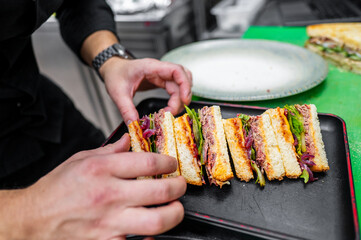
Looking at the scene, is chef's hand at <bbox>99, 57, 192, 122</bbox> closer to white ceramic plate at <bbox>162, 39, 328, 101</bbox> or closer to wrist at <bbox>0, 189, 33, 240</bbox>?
white ceramic plate at <bbox>162, 39, 328, 101</bbox>

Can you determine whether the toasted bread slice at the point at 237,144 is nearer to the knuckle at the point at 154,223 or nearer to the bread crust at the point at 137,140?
the bread crust at the point at 137,140

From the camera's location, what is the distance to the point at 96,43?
A: 2.27 m

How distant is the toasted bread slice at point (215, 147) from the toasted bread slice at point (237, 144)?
39 millimetres

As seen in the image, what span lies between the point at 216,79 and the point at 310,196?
1.18 m

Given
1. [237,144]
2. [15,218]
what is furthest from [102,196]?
[237,144]

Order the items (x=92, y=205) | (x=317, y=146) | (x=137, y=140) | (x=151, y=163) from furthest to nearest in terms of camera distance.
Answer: (x=137, y=140) < (x=317, y=146) < (x=151, y=163) < (x=92, y=205)

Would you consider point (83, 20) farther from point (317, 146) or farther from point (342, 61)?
point (342, 61)

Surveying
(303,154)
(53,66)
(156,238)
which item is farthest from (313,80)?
(53,66)

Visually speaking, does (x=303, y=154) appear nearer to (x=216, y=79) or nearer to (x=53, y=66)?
(x=216, y=79)

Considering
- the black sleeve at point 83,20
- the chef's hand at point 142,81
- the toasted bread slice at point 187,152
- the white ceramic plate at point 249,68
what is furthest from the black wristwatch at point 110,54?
the toasted bread slice at point 187,152

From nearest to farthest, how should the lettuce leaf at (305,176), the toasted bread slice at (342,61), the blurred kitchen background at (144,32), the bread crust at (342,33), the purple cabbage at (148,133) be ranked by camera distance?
the lettuce leaf at (305,176) → the purple cabbage at (148,133) → the toasted bread slice at (342,61) → the bread crust at (342,33) → the blurred kitchen background at (144,32)

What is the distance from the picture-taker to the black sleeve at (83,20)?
232 cm

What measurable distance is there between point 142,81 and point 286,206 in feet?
4.29

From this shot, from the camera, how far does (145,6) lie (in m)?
4.66
